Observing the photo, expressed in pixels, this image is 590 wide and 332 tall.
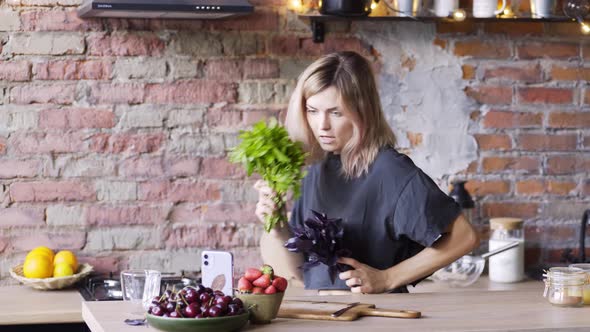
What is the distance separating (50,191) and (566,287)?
2.05m

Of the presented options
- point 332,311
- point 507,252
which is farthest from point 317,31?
point 332,311

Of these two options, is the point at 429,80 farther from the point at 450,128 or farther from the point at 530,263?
the point at 530,263

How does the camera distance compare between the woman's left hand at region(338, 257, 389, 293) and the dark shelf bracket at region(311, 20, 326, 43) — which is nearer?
the woman's left hand at region(338, 257, 389, 293)

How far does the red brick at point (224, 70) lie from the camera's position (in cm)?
394

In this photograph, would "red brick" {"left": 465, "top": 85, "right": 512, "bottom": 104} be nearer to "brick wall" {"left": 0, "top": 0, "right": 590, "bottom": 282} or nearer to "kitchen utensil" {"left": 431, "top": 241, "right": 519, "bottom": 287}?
"brick wall" {"left": 0, "top": 0, "right": 590, "bottom": 282}

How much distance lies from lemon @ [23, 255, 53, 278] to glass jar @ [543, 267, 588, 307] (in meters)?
1.84

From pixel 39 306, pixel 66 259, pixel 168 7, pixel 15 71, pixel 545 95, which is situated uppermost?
pixel 168 7

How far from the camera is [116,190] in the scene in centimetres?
389

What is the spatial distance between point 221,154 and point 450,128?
963 mm

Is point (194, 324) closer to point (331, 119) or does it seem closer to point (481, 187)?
point (331, 119)

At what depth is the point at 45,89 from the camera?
151 inches

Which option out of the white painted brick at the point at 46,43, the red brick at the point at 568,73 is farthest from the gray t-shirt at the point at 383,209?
the red brick at the point at 568,73

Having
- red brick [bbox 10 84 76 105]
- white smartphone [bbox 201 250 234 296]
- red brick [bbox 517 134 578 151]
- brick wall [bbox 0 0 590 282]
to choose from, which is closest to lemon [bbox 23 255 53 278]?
brick wall [bbox 0 0 590 282]

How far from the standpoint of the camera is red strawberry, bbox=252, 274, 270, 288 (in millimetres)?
2523
